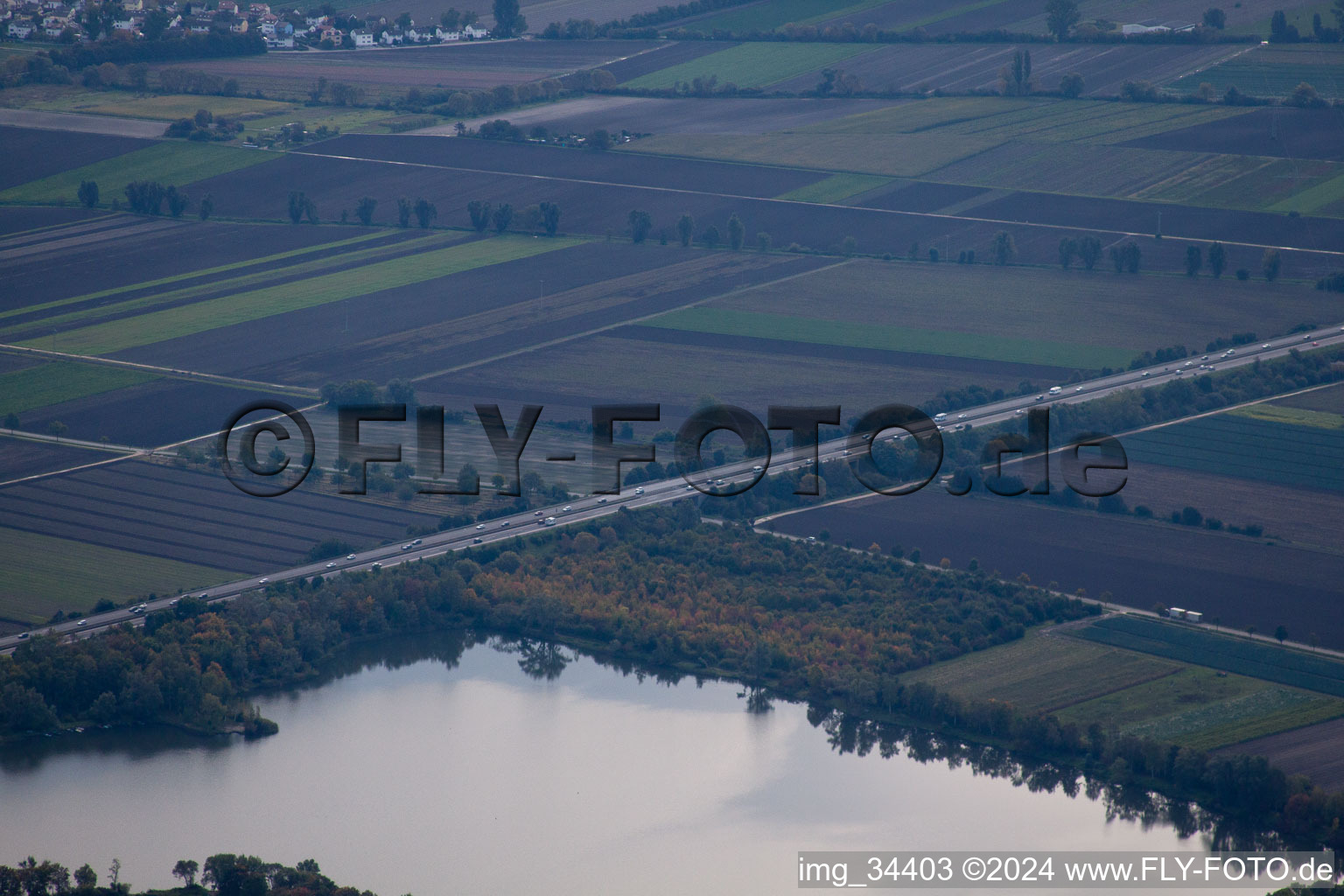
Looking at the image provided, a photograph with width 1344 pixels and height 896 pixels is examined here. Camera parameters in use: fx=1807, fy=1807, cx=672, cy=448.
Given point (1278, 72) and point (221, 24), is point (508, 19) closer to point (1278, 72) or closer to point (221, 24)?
point (221, 24)

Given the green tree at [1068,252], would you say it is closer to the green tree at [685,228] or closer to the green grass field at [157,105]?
the green tree at [685,228]

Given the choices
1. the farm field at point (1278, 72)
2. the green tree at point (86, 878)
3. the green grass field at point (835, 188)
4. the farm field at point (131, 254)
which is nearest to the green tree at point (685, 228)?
the green grass field at point (835, 188)

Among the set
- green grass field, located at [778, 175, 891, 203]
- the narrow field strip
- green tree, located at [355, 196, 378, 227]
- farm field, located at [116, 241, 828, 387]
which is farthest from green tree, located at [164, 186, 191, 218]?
green grass field, located at [778, 175, 891, 203]

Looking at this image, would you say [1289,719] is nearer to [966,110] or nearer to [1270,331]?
[1270,331]

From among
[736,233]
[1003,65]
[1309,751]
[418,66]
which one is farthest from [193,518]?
[1003,65]

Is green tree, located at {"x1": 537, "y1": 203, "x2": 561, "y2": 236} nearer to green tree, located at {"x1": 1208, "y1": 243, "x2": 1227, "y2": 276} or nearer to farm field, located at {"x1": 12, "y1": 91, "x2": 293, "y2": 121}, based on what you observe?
farm field, located at {"x1": 12, "y1": 91, "x2": 293, "y2": 121}
